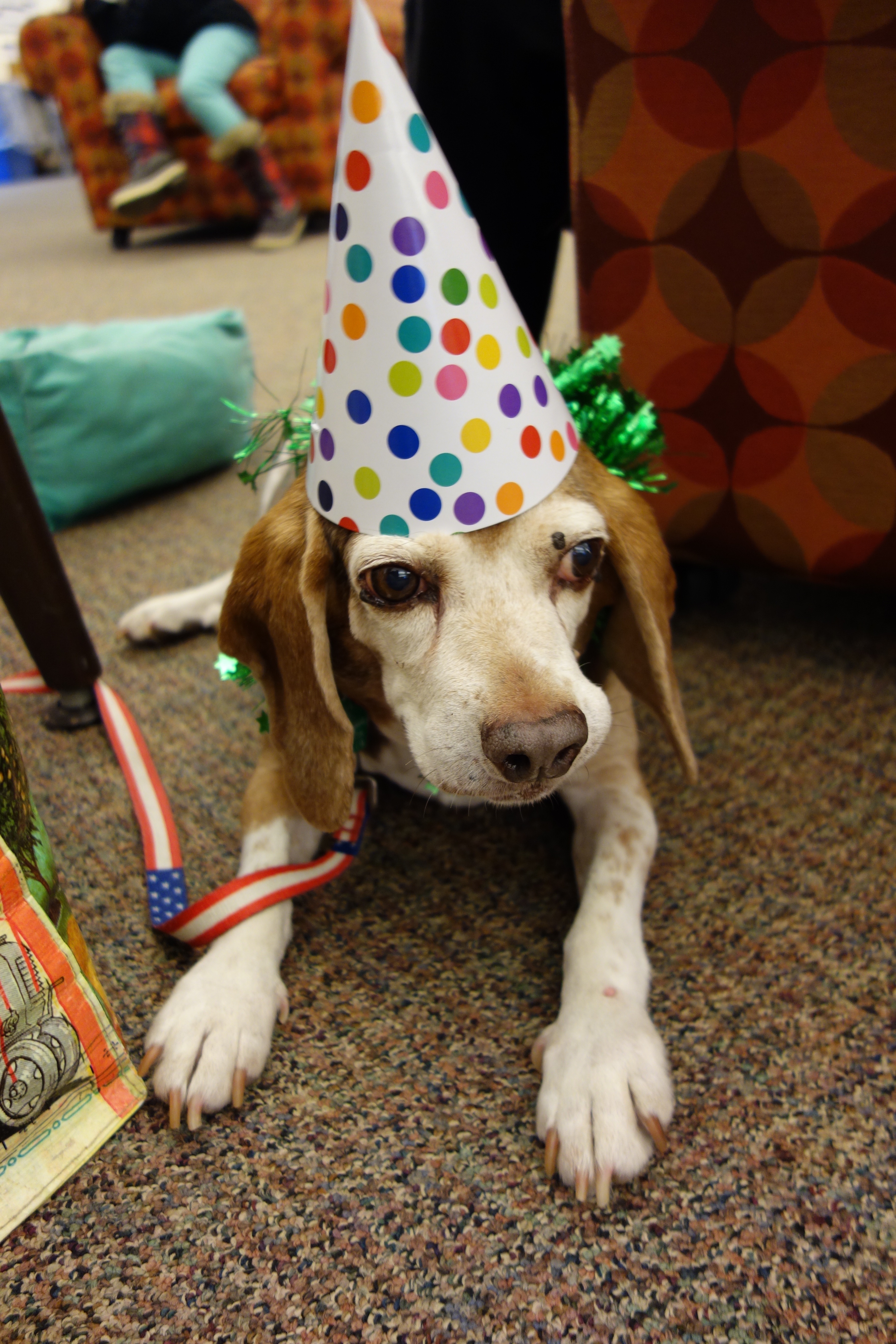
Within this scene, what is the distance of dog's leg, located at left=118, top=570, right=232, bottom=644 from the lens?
1.94m

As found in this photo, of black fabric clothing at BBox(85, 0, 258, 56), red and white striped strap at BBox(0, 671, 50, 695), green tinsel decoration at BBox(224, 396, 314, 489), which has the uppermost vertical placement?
black fabric clothing at BBox(85, 0, 258, 56)

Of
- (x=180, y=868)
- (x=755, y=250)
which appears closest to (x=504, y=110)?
(x=755, y=250)

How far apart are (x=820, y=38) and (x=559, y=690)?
1025mm

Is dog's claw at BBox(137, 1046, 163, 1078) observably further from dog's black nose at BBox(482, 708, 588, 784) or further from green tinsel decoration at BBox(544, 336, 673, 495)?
green tinsel decoration at BBox(544, 336, 673, 495)

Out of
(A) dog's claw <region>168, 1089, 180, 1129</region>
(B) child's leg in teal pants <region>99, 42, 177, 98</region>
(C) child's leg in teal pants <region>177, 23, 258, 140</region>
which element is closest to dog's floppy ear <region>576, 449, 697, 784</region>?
(A) dog's claw <region>168, 1089, 180, 1129</region>

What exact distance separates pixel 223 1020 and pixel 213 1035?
0.06ft

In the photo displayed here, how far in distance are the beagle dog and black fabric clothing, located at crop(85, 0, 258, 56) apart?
6.25 metres

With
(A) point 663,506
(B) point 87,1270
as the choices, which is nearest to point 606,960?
(B) point 87,1270

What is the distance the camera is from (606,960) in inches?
42.8

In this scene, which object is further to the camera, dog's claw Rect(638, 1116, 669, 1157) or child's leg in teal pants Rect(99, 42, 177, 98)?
child's leg in teal pants Rect(99, 42, 177, 98)

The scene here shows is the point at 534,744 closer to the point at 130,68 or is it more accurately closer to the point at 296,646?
the point at 296,646

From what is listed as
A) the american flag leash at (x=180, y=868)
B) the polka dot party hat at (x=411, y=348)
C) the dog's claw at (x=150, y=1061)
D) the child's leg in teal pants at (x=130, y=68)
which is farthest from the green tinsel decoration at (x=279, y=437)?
the child's leg in teal pants at (x=130, y=68)

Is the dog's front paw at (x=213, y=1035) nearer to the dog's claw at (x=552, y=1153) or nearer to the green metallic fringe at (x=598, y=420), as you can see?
the dog's claw at (x=552, y=1153)

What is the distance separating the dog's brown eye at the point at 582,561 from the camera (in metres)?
1.10
